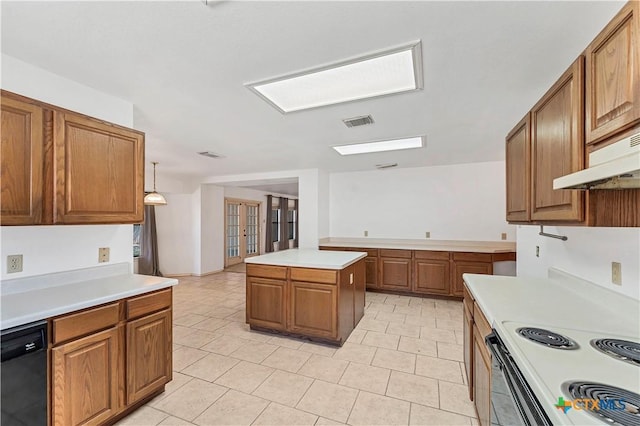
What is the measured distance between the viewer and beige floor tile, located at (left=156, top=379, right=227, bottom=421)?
192cm

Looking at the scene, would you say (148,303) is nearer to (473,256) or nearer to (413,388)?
(413,388)

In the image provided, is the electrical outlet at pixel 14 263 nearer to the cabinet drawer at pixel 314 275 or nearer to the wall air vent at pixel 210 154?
the cabinet drawer at pixel 314 275

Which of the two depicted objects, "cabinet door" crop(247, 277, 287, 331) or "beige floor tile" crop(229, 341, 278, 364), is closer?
"beige floor tile" crop(229, 341, 278, 364)

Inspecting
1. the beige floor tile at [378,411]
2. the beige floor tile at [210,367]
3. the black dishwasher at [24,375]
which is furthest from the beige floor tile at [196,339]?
the beige floor tile at [378,411]

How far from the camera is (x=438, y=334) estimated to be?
3205 millimetres

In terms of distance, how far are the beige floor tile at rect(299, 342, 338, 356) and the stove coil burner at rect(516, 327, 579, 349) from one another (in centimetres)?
196

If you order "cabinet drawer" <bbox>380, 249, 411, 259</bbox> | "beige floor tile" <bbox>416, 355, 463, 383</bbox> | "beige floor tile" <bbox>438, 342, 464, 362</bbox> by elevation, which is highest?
"cabinet drawer" <bbox>380, 249, 411, 259</bbox>

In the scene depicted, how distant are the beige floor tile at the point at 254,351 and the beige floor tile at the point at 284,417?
708 millimetres

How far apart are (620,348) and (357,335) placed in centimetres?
243

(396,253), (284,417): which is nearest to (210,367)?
(284,417)

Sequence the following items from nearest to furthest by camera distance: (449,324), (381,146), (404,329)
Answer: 1. (404,329)
2. (449,324)
3. (381,146)

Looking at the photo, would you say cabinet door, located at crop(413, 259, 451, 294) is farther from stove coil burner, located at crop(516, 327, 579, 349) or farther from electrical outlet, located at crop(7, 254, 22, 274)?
electrical outlet, located at crop(7, 254, 22, 274)

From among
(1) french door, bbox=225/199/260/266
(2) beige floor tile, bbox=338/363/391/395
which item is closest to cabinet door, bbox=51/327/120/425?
(2) beige floor tile, bbox=338/363/391/395

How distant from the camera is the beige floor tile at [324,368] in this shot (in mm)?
2354
